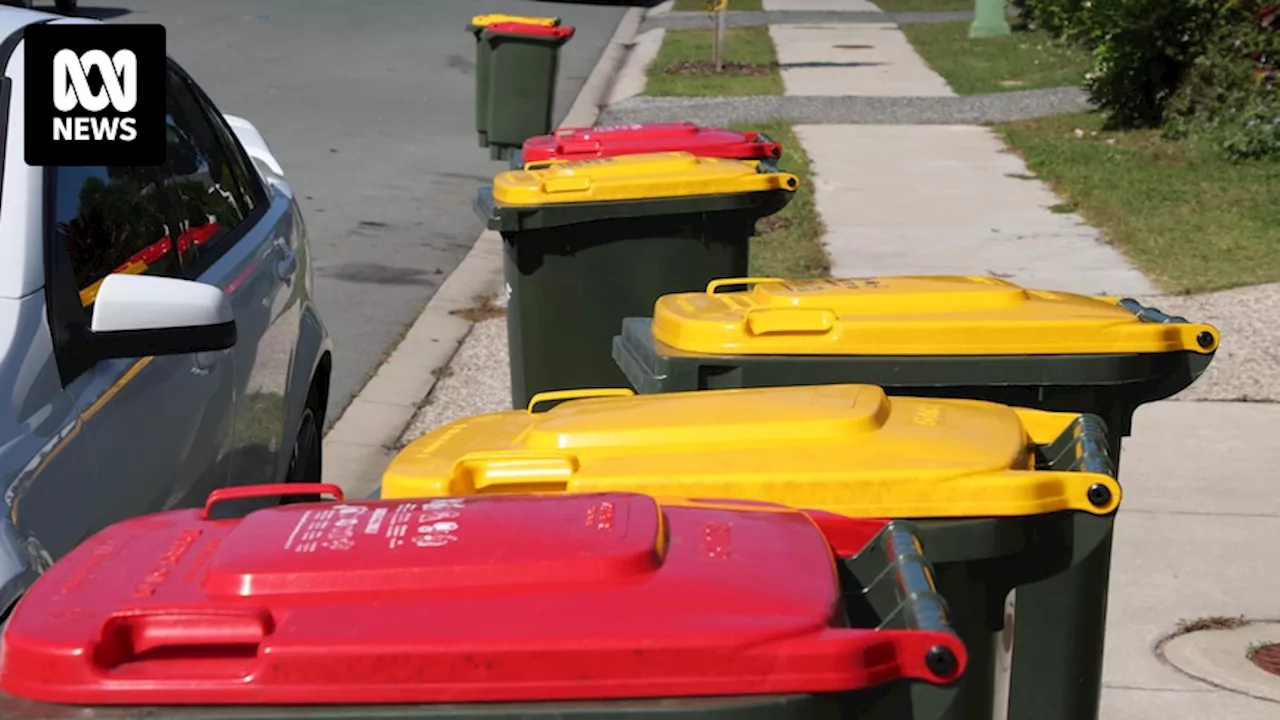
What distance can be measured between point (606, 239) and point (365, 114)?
10.7m

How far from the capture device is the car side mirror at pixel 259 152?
5445 mm

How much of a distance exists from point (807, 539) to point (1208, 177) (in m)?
10.3

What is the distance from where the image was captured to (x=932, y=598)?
2111 mm

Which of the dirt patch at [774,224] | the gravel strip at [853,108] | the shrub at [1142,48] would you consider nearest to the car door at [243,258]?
the dirt patch at [774,224]

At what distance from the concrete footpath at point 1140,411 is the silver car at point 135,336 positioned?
174 cm

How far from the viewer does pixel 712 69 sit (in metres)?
19.7

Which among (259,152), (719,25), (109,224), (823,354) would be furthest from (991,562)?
(719,25)

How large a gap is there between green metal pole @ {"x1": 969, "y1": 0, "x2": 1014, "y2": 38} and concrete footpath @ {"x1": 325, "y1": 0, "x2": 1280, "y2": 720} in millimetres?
8573

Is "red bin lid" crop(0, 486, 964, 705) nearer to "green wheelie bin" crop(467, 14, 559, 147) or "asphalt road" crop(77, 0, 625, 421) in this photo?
"asphalt road" crop(77, 0, 625, 421)

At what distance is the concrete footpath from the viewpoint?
15.3 ft

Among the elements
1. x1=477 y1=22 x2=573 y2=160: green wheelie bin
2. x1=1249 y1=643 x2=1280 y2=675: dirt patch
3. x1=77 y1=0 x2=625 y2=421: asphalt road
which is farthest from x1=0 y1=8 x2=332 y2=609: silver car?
x1=477 y1=22 x2=573 y2=160: green wheelie bin

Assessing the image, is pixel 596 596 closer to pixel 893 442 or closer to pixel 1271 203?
pixel 893 442

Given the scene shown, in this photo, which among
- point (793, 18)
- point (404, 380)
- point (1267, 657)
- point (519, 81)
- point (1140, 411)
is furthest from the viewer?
point (793, 18)

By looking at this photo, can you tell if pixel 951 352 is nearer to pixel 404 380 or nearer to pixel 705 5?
pixel 404 380
